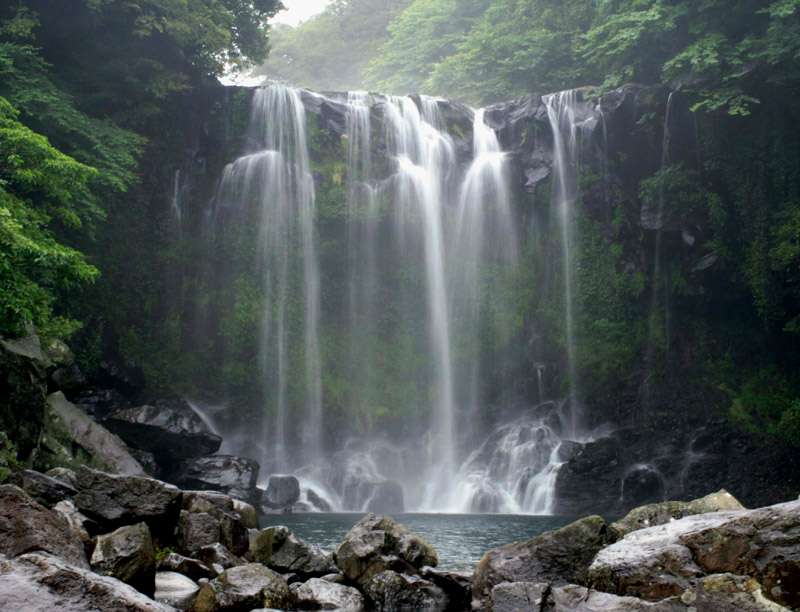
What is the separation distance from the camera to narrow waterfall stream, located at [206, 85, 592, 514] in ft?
78.6

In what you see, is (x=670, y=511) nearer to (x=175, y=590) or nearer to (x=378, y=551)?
(x=378, y=551)

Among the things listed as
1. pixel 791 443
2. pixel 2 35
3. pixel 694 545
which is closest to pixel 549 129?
pixel 791 443

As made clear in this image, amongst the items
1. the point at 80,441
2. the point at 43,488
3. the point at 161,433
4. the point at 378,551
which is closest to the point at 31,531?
the point at 43,488

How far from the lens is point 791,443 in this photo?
19859mm

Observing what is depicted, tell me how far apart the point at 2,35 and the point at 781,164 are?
2214 centimetres

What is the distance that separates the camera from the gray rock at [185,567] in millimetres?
8406

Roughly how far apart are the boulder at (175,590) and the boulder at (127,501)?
83 centimetres

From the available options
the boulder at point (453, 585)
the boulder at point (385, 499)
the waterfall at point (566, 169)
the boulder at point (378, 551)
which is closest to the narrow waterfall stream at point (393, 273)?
the waterfall at point (566, 169)

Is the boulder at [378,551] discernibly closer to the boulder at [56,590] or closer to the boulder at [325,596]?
the boulder at [325,596]

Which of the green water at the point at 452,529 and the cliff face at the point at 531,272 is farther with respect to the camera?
the cliff face at the point at 531,272

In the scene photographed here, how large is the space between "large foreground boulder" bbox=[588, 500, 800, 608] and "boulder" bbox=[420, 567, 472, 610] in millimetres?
2010

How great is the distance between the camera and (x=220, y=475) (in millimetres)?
18203

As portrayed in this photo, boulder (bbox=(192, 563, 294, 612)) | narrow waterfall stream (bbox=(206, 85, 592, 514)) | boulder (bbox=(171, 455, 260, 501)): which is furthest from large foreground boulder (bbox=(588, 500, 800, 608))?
narrow waterfall stream (bbox=(206, 85, 592, 514))

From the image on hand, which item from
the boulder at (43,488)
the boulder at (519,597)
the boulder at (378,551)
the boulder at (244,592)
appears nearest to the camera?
the boulder at (519,597)
